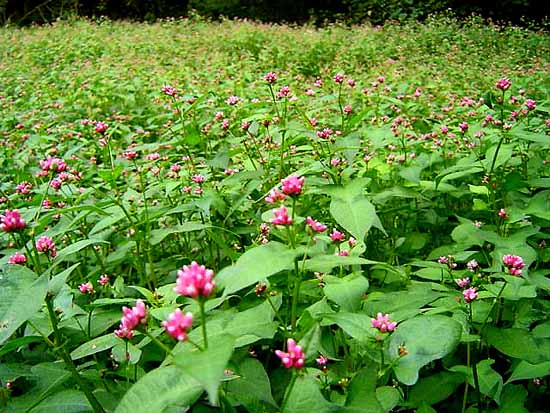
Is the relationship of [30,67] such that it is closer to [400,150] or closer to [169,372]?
[400,150]

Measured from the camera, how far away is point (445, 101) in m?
5.10

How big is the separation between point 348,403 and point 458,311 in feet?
1.67

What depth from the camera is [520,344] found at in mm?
1515

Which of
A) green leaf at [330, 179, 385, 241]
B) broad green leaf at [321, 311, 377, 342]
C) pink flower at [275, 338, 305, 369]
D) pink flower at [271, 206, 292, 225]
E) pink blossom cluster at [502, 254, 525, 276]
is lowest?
pink blossom cluster at [502, 254, 525, 276]

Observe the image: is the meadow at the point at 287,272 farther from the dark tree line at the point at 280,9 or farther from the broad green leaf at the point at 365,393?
the dark tree line at the point at 280,9

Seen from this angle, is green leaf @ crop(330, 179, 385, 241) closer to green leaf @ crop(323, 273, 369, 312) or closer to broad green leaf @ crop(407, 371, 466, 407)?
green leaf @ crop(323, 273, 369, 312)

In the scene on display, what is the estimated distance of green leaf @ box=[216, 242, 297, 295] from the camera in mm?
987

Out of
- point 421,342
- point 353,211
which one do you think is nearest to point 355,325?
point 421,342

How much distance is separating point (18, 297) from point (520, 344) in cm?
117

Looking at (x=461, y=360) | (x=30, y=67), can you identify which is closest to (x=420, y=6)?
(x=30, y=67)

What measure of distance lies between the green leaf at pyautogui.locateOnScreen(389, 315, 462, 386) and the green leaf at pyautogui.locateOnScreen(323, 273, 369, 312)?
0.40ft

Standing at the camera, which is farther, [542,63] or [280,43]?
[280,43]

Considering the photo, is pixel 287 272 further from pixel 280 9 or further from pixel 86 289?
pixel 280 9

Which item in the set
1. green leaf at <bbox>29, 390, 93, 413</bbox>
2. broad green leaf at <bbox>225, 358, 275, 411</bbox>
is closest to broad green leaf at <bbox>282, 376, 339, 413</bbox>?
broad green leaf at <bbox>225, 358, 275, 411</bbox>
